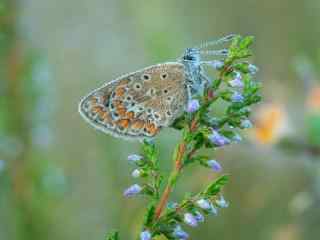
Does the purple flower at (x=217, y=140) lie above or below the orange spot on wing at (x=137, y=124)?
below

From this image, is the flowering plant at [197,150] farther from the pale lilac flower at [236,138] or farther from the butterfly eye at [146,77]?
the butterfly eye at [146,77]

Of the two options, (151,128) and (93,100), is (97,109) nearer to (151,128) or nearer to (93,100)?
(93,100)

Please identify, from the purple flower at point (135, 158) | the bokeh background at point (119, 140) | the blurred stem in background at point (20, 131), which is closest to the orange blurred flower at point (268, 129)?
the bokeh background at point (119, 140)

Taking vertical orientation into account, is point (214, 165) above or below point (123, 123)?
below

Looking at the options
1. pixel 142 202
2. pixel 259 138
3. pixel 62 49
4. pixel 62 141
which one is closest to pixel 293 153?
pixel 259 138

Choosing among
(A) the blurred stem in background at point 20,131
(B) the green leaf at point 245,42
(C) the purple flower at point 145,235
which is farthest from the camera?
(A) the blurred stem in background at point 20,131

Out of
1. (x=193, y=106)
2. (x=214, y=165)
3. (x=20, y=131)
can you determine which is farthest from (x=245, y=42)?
(x=20, y=131)
